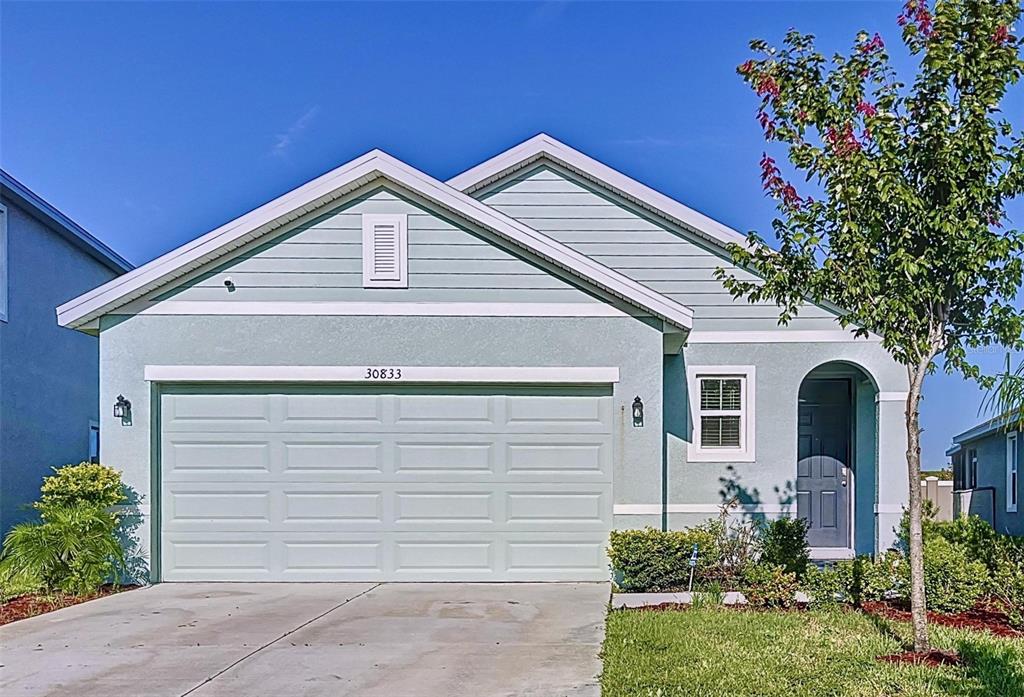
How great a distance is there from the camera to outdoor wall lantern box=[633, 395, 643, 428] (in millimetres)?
10836

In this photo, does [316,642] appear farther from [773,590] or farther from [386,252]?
[386,252]

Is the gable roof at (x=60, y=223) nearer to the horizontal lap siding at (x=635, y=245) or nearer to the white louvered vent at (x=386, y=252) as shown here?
the white louvered vent at (x=386, y=252)

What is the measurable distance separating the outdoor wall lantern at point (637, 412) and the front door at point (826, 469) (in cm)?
405

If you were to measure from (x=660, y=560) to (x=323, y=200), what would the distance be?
546cm

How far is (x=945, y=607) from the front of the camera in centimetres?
878

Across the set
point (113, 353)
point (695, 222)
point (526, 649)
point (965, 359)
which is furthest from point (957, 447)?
point (113, 353)

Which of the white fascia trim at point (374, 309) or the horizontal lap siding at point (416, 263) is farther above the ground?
the horizontal lap siding at point (416, 263)

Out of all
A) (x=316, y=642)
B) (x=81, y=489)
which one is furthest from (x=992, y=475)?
(x=81, y=489)

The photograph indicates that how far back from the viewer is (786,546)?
10.7 metres

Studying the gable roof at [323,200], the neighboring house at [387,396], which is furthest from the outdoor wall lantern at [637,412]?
the gable roof at [323,200]

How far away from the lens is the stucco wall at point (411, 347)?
1084 cm

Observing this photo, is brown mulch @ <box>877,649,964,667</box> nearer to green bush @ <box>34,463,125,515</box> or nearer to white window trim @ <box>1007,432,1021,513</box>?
green bush @ <box>34,463,125,515</box>

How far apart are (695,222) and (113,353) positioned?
7593mm

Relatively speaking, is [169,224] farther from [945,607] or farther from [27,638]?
[945,607]
